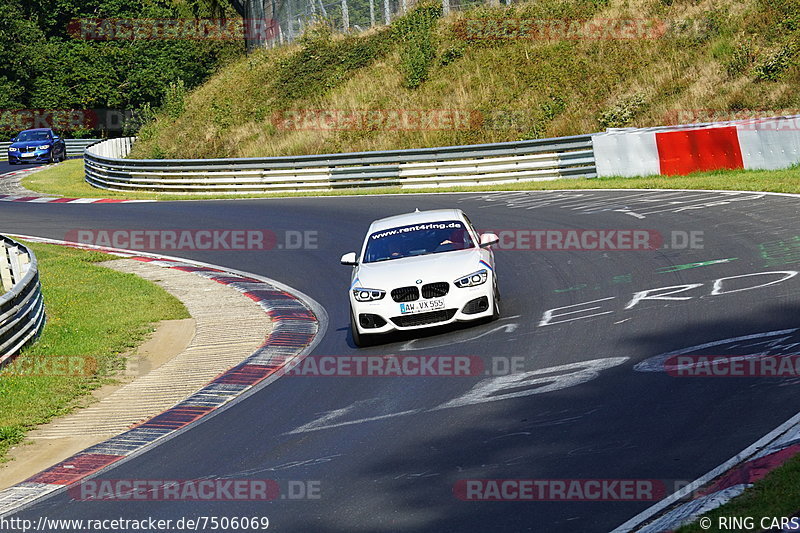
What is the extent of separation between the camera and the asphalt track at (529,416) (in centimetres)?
689

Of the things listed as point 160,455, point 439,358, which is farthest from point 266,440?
point 439,358

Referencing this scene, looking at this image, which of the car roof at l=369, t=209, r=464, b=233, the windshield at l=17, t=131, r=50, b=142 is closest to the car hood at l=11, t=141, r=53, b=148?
the windshield at l=17, t=131, r=50, b=142

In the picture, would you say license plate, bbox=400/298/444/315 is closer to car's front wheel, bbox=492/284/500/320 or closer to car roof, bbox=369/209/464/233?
car's front wheel, bbox=492/284/500/320

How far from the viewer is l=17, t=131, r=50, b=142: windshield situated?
50000mm

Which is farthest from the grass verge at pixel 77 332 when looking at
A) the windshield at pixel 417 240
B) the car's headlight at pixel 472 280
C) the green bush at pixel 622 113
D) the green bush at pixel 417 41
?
the green bush at pixel 417 41

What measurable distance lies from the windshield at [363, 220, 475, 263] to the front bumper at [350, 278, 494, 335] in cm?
117

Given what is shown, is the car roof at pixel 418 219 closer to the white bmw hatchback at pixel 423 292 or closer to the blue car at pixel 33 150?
the white bmw hatchback at pixel 423 292

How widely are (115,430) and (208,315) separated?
17.8ft

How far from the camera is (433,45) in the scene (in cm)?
4069

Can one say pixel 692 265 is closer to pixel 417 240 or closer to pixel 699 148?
pixel 417 240

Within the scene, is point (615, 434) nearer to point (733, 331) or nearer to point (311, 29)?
point (733, 331)

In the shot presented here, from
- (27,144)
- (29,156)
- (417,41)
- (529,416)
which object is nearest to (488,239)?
(529,416)

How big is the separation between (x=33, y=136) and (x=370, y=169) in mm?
27459

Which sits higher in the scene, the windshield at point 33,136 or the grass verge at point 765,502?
the windshield at point 33,136
